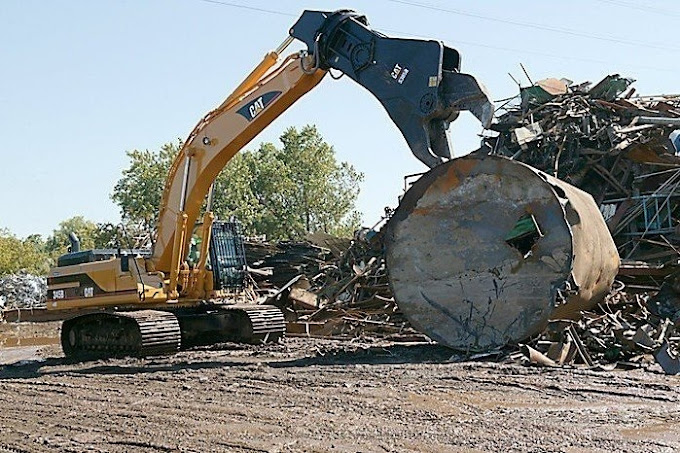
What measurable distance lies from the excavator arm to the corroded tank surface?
0.85 meters

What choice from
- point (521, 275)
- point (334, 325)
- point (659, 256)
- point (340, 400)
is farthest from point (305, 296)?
point (340, 400)

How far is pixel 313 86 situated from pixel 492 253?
128 inches

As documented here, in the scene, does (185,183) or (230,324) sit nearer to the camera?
(185,183)

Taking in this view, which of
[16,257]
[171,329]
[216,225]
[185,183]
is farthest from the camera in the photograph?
[16,257]

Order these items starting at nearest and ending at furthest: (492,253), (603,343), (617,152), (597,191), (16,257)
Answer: (603,343) < (492,253) < (617,152) < (597,191) < (16,257)

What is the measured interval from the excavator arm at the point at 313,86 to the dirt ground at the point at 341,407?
2.47 m

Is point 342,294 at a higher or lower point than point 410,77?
lower

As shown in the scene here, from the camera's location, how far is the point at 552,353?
9.88 m

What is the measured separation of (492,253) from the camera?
1106 centimetres

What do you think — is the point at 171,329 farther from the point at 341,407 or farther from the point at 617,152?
the point at 617,152

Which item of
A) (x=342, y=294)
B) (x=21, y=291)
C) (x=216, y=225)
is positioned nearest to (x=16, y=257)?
(x=21, y=291)

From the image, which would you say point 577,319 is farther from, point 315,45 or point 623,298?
point 315,45

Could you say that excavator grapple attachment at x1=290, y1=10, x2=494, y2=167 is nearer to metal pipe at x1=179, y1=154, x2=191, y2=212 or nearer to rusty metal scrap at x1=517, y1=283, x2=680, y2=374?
rusty metal scrap at x1=517, y1=283, x2=680, y2=374

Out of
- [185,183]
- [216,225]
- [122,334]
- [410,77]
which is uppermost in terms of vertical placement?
[410,77]
